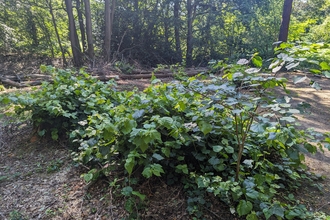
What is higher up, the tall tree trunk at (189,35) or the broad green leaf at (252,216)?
the tall tree trunk at (189,35)

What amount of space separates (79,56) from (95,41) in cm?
178

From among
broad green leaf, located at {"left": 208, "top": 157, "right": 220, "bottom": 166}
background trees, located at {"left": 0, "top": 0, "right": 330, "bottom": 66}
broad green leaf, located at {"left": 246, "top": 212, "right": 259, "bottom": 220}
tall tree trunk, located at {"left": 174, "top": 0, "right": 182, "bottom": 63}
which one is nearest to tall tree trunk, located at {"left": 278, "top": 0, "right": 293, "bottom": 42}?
background trees, located at {"left": 0, "top": 0, "right": 330, "bottom": 66}

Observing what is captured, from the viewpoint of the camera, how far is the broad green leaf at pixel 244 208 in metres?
1.66

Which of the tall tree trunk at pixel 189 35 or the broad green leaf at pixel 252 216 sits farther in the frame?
the tall tree trunk at pixel 189 35

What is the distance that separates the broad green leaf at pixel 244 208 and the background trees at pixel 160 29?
915cm

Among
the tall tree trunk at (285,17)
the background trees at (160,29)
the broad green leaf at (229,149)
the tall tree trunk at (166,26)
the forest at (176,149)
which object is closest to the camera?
the forest at (176,149)

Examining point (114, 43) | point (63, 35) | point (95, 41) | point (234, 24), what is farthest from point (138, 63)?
point (234, 24)

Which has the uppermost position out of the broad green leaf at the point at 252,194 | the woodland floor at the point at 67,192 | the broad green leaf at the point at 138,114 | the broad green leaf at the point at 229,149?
the broad green leaf at the point at 138,114

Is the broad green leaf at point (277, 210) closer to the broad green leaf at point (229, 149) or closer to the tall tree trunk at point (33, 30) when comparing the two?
the broad green leaf at point (229, 149)

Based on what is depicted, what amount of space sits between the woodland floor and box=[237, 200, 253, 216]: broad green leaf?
242mm

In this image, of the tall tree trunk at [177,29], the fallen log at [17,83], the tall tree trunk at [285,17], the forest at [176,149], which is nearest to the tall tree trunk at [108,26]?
the tall tree trunk at [177,29]

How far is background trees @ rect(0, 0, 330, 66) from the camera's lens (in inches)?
413

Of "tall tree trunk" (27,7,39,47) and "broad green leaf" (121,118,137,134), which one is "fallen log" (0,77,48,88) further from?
"broad green leaf" (121,118,137,134)

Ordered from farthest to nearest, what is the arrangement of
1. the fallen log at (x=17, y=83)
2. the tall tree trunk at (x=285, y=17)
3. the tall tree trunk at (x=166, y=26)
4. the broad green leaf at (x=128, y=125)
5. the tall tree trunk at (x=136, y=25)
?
the tall tree trunk at (x=166, y=26) → the tall tree trunk at (x=136, y=25) → the tall tree trunk at (x=285, y=17) → the fallen log at (x=17, y=83) → the broad green leaf at (x=128, y=125)
